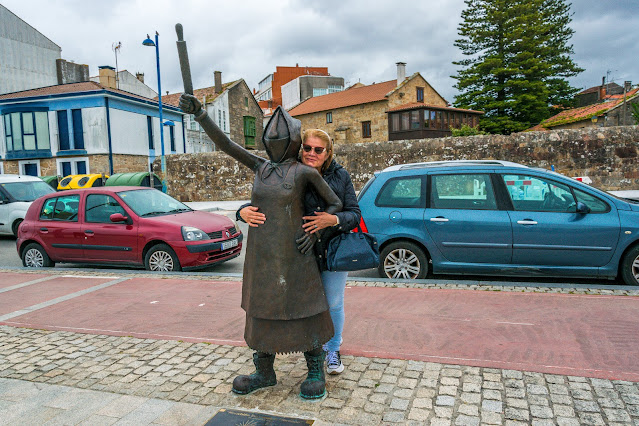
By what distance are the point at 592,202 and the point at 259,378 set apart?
A: 16.0 feet

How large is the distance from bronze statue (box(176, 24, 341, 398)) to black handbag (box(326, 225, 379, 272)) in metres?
0.14

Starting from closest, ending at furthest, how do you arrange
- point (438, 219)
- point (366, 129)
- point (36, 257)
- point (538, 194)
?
point (538, 194) → point (438, 219) → point (36, 257) → point (366, 129)

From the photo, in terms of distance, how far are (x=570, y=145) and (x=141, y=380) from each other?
61.8 ft

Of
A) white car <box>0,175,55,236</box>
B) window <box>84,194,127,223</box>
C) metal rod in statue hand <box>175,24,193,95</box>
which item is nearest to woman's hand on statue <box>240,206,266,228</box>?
metal rod in statue hand <box>175,24,193,95</box>

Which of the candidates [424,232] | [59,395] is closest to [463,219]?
[424,232]

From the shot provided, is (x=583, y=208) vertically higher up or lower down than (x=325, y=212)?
lower down

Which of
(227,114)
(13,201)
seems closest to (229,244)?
(13,201)

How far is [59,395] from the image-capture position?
133 inches

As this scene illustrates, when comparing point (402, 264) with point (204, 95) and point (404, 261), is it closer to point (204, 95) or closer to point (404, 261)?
point (404, 261)

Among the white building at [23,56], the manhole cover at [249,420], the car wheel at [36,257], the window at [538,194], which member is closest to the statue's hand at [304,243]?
the manhole cover at [249,420]

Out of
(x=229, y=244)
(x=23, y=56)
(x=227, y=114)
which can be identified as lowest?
(x=229, y=244)

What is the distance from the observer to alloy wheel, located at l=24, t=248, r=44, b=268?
28.3 feet

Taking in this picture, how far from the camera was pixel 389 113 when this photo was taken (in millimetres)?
40656

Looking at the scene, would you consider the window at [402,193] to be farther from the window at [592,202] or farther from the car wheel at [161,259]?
the car wheel at [161,259]
